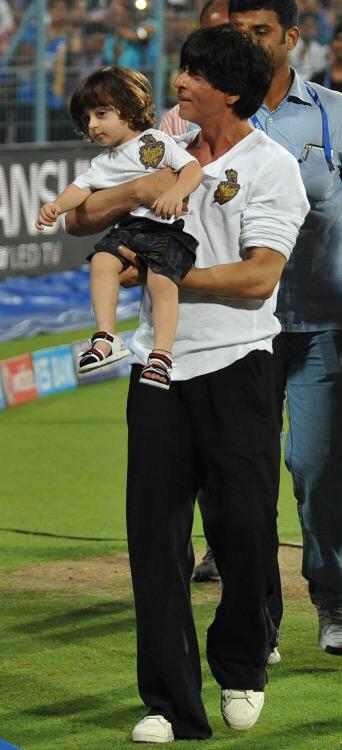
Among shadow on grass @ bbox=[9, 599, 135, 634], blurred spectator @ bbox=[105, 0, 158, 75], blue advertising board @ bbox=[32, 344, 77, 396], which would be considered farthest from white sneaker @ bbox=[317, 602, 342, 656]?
blurred spectator @ bbox=[105, 0, 158, 75]

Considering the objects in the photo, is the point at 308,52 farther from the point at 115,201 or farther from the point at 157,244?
the point at 157,244

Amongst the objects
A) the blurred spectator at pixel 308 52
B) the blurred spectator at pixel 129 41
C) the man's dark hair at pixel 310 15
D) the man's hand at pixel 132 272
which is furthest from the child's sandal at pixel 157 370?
the man's dark hair at pixel 310 15

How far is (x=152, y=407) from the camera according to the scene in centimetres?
431

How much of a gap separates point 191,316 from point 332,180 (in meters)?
1.19

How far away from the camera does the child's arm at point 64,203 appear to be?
4531mm

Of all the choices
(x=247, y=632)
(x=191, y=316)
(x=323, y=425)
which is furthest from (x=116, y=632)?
(x=191, y=316)

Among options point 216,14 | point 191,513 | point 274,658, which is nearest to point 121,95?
point 191,513

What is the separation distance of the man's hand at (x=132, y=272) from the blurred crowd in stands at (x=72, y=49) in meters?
10.2

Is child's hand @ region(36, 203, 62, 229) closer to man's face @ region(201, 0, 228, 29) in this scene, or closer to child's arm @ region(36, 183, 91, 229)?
child's arm @ region(36, 183, 91, 229)

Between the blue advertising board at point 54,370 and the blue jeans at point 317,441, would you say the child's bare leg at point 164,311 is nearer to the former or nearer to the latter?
the blue jeans at point 317,441

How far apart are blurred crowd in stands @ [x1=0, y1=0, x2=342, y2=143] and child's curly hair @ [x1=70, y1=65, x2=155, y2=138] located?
388 inches

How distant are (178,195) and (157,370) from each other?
1.53ft

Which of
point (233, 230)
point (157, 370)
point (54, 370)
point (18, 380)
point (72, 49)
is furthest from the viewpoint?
point (72, 49)

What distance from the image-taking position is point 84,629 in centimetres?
589
